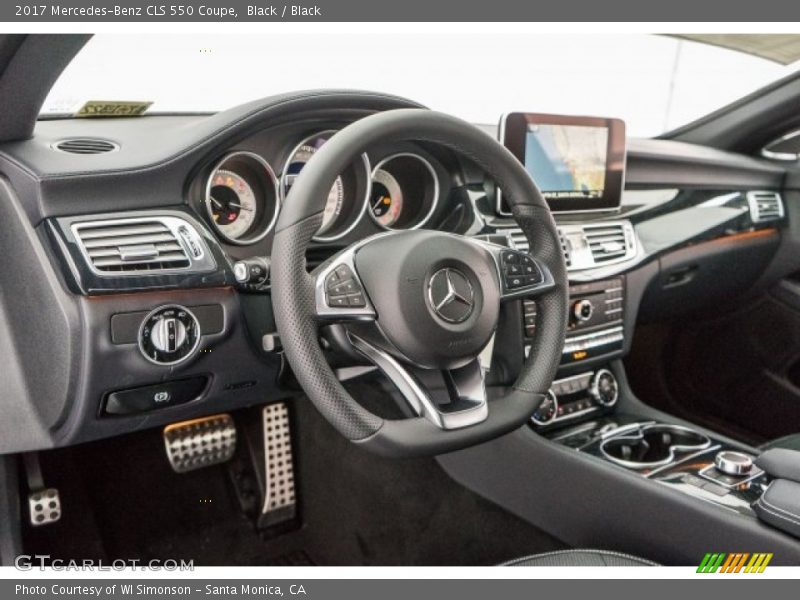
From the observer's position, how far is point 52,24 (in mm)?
1255

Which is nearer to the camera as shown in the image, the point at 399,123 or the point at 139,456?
the point at 399,123

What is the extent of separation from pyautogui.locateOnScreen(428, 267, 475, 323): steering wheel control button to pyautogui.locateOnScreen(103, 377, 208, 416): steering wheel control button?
0.50 meters

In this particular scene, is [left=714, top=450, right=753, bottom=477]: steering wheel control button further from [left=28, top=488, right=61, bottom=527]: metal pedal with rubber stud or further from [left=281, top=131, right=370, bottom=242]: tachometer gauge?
[left=28, top=488, right=61, bottom=527]: metal pedal with rubber stud

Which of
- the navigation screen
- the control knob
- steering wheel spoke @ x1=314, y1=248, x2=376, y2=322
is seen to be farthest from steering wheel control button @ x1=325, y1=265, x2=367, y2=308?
the navigation screen

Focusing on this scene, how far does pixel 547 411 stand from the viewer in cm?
193

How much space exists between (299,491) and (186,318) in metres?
0.89

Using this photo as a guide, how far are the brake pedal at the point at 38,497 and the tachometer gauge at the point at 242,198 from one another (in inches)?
28.2

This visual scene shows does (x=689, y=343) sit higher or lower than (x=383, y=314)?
lower

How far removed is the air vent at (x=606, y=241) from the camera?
1978 millimetres

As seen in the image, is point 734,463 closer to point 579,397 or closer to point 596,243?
point 579,397

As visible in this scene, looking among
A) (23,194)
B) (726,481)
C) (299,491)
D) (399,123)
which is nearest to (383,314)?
(399,123)

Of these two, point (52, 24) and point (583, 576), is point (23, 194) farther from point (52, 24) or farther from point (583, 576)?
point (583, 576)

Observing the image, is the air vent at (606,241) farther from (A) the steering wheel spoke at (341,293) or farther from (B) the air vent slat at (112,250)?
(B) the air vent slat at (112,250)

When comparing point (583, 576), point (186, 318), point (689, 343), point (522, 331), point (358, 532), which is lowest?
point (358, 532)
